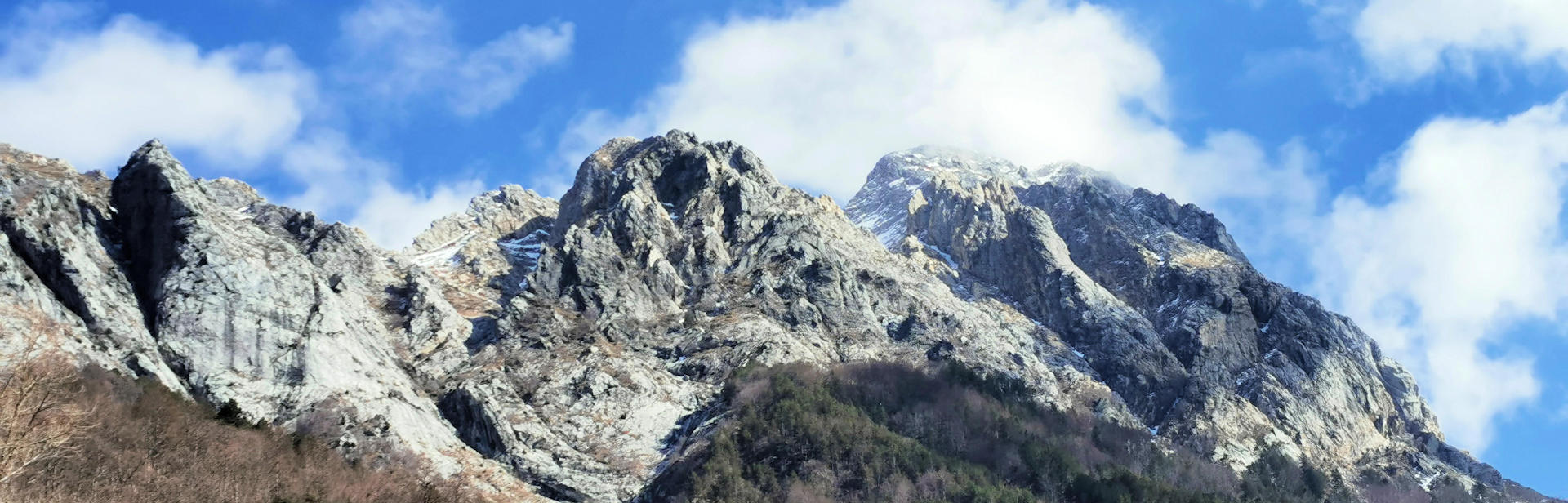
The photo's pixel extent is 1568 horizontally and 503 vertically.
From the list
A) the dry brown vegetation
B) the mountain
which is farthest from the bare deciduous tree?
the mountain

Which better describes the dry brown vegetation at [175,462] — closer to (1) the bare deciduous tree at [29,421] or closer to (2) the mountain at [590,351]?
(1) the bare deciduous tree at [29,421]

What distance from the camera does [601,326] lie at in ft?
509

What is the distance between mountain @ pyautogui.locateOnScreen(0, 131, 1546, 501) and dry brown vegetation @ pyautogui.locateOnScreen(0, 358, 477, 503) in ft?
25.0

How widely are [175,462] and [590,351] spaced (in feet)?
225

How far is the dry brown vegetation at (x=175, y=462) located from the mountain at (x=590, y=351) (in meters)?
7.61

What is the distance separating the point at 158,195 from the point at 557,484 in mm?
59252

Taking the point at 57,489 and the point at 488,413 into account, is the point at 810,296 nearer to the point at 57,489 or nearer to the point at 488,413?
→ the point at 488,413

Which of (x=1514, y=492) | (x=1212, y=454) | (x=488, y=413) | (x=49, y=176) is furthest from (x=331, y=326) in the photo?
(x=1514, y=492)

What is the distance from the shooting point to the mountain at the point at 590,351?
363 feet

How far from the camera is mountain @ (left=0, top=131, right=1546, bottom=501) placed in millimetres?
110562

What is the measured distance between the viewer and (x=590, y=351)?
5581 inches

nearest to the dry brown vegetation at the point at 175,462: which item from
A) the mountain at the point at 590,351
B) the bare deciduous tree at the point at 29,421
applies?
the bare deciduous tree at the point at 29,421

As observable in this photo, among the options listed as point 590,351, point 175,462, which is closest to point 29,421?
point 175,462

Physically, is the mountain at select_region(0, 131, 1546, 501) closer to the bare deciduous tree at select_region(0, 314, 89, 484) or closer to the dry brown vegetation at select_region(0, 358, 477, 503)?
the dry brown vegetation at select_region(0, 358, 477, 503)
